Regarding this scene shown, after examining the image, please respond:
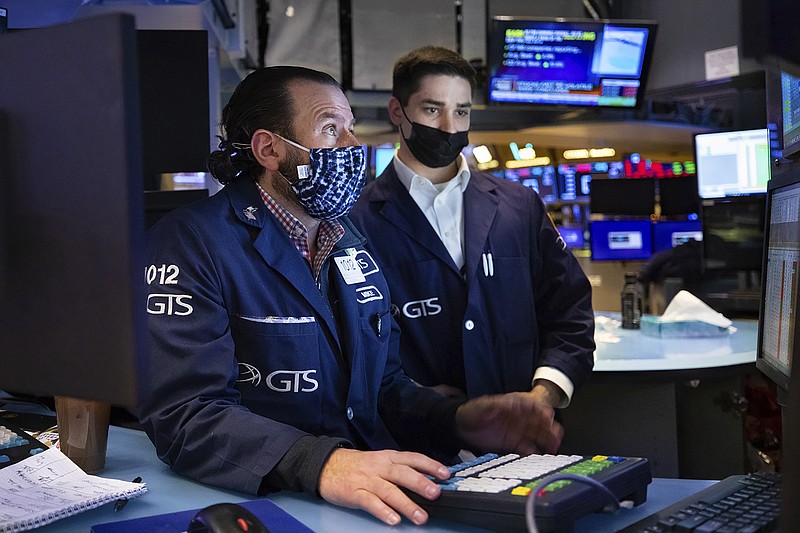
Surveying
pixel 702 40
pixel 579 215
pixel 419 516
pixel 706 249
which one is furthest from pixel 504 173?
pixel 419 516

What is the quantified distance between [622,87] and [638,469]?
4.43 m

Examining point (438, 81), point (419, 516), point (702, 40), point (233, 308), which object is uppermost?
point (702, 40)

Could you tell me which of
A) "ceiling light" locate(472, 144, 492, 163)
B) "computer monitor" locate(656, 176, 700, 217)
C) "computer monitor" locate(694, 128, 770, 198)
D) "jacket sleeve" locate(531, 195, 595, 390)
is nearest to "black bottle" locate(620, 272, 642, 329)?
"computer monitor" locate(694, 128, 770, 198)

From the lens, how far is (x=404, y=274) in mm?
2590

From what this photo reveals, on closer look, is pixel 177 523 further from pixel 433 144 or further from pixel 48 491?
pixel 433 144

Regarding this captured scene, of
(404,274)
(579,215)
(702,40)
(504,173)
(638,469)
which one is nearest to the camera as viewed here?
(638,469)

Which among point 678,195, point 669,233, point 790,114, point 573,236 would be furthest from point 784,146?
point 573,236

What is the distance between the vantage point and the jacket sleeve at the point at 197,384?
139 cm

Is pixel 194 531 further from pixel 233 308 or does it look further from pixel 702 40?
pixel 702 40

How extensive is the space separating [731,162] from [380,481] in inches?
137

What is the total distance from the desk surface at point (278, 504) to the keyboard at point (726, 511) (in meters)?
0.08

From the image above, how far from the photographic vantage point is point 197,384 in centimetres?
148

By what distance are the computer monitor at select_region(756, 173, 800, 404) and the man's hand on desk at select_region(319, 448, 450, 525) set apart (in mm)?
613

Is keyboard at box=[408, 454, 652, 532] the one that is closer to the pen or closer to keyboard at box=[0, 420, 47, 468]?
the pen
